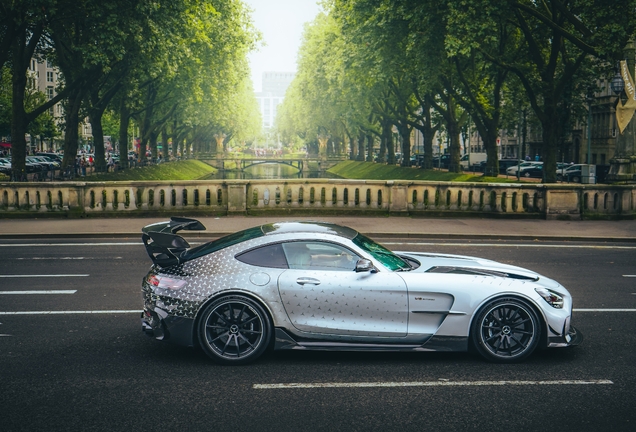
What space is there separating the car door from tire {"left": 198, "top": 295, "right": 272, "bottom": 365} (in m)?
0.33

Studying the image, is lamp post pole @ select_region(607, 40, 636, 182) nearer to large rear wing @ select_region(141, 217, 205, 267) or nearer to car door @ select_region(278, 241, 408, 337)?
car door @ select_region(278, 241, 408, 337)

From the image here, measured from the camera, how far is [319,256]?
7.61 metres

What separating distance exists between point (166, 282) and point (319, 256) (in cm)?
162

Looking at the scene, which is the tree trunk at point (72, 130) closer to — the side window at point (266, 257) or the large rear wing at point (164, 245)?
the large rear wing at point (164, 245)

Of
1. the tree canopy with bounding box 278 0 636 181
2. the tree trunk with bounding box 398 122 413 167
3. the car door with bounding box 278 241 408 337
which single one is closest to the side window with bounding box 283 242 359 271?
the car door with bounding box 278 241 408 337

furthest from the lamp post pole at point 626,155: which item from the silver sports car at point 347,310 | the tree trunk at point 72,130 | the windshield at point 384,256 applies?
the tree trunk at point 72,130

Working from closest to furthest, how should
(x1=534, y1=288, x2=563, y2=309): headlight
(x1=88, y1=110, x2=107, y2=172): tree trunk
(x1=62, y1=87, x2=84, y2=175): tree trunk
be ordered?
(x1=534, y1=288, x2=563, y2=309): headlight < (x1=62, y1=87, x2=84, y2=175): tree trunk < (x1=88, y1=110, x2=107, y2=172): tree trunk

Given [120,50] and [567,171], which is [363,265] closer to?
[120,50]

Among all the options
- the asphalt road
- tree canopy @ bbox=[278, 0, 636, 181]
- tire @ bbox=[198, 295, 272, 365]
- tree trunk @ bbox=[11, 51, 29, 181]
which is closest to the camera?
the asphalt road

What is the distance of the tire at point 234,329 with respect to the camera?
732 cm

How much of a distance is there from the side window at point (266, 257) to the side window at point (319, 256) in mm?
69

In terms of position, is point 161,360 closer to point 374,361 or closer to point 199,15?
point 374,361

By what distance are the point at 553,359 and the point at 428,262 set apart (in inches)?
66.6

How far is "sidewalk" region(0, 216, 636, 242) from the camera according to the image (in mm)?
19031
